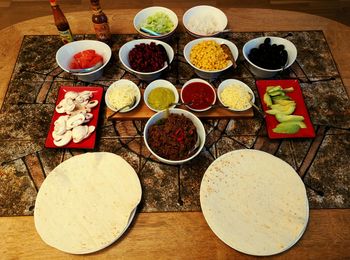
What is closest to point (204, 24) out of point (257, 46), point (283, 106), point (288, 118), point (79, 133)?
point (257, 46)

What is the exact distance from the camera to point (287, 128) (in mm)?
2119

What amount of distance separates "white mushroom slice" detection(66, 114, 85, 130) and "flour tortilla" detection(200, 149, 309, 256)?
982 millimetres

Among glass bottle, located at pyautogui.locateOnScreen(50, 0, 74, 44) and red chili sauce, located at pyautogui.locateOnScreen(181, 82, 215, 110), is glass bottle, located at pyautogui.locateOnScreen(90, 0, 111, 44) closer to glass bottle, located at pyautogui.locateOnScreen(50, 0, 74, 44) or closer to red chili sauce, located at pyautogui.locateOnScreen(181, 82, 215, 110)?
glass bottle, located at pyautogui.locateOnScreen(50, 0, 74, 44)

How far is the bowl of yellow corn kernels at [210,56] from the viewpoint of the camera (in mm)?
2395

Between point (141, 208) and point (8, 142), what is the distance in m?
1.14

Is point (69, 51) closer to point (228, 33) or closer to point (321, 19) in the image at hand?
point (228, 33)

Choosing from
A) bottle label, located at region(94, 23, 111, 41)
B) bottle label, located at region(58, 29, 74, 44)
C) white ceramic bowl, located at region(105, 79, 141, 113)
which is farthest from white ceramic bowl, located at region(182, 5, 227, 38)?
bottle label, located at region(58, 29, 74, 44)

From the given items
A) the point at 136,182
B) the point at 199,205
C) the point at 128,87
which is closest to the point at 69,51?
the point at 128,87

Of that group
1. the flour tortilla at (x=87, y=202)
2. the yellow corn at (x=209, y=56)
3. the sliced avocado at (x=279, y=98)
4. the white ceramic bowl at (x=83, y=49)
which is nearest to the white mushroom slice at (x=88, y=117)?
the flour tortilla at (x=87, y=202)

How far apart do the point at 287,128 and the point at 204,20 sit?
4.42 feet

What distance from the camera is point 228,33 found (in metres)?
2.77

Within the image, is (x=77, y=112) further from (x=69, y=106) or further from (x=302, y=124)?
(x=302, y=124)

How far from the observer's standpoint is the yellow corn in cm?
240

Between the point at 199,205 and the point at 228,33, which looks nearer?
the point at 199,205
